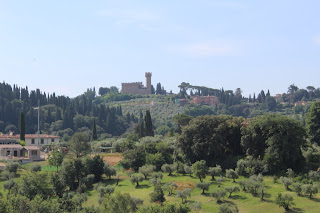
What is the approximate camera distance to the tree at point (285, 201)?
33281 millimetres

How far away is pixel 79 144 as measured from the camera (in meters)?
53.2

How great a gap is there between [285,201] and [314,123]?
78.1 feet

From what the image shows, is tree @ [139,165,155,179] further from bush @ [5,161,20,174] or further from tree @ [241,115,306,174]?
bush @ [5,161,20,174]

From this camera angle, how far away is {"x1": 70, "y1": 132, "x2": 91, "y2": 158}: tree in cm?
5281

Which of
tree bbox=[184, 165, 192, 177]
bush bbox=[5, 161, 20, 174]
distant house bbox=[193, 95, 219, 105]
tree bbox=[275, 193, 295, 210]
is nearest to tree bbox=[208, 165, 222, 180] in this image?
tree bbox=[184, 165, 192, 177]

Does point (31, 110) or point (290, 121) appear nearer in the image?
point (290, 121)

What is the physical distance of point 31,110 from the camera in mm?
109875

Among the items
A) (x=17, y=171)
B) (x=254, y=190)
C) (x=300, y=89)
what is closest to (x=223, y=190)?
(x=254, y=190)

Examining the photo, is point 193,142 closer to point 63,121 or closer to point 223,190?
point 223,190

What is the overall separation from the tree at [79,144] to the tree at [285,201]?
27327 millimetres

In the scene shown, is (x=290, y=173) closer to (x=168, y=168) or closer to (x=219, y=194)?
(x=219, y=194)

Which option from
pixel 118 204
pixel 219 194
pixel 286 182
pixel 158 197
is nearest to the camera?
pixel 118 204

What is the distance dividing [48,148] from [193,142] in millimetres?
31382

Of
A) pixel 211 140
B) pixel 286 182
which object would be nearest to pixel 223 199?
pixel 286 182
